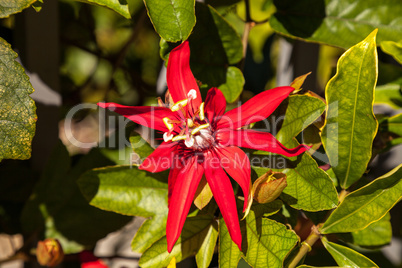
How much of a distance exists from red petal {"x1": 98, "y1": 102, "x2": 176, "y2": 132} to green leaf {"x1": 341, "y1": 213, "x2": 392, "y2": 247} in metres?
0.47

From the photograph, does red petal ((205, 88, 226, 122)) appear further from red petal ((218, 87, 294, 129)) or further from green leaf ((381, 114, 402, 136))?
green leaf ((381, 114, 402, 136))

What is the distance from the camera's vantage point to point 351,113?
2.03 feet

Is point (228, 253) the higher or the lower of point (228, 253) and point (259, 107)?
the lower

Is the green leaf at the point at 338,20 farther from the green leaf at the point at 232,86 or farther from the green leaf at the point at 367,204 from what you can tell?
the green leaf at the point at 367,204

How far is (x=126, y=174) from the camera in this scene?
738 mm

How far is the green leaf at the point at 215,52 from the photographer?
0.72 metres

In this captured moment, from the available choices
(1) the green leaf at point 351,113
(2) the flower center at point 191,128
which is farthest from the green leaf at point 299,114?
(2) the flower center at point 191,128

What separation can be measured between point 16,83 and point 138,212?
30 cm

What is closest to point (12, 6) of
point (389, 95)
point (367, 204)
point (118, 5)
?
point (118, 5)

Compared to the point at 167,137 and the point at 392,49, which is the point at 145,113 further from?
the point at 392,49

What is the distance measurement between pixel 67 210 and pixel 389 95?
0.74m

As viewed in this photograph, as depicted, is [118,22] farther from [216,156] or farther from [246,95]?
[216,156]

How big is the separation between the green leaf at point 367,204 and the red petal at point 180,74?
0.95ft

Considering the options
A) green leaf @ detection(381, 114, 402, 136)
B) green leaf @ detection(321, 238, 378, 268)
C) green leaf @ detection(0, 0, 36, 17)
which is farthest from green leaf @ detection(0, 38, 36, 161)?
green leaf @ detection(381, 114, 402, 136)
